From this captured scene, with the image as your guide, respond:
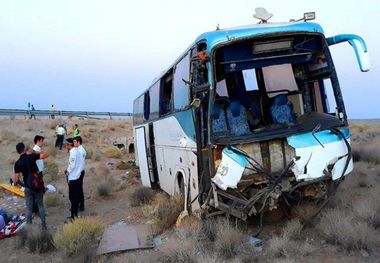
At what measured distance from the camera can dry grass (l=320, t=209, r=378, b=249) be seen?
23.2ft

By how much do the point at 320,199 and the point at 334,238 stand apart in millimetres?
1213

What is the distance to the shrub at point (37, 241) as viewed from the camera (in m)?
8.92

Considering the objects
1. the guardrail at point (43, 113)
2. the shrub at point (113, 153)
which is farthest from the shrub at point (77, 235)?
the guardrail at point (43, 113)

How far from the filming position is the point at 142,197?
526 inches

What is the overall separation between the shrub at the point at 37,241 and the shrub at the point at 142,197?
4.06 m

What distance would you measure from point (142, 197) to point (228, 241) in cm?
638

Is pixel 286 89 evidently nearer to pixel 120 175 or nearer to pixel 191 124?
pixel 191 124

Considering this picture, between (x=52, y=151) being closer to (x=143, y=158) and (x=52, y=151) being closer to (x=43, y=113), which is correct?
(x=143, y=158)

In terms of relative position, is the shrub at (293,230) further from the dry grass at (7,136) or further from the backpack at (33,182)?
the dry grass at (7,136)

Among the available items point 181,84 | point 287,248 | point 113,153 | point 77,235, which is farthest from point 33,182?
point 113,153

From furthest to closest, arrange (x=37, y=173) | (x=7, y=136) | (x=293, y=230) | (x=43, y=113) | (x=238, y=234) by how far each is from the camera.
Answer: (x=43, y=113) < (x=7, y=136) < (x=37, y=173) < (x=293, y=230) < (x=238, y=234)

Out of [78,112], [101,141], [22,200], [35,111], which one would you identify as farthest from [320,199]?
[78,112]

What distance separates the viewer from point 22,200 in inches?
590

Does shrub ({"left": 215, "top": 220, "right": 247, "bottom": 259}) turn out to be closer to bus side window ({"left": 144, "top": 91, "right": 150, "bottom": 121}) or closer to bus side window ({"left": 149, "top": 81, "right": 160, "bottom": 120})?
bus side window ({"left": 149, "top": 81, "right": 160, "bottom": 120})
